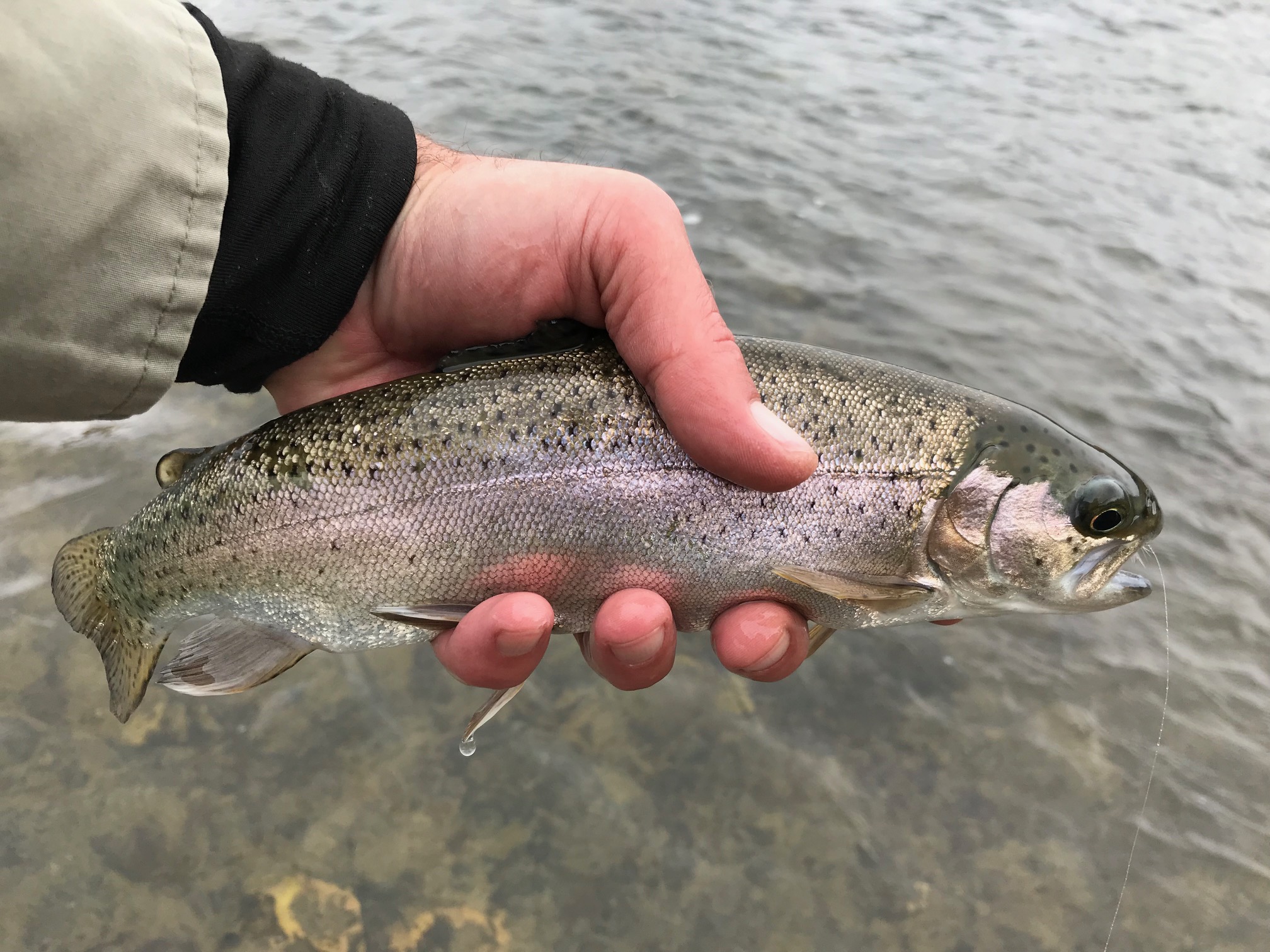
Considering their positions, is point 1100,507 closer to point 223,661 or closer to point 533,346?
point 533,346

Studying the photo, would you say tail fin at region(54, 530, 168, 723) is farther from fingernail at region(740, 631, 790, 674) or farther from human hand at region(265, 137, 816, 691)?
fingernail at region(740, 631, 790, 674)

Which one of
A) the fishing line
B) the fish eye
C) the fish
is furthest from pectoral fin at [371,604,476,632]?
the fishing line

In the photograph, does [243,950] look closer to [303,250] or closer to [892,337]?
[303,250]

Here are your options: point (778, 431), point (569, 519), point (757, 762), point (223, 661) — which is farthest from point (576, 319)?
point (757, 762)

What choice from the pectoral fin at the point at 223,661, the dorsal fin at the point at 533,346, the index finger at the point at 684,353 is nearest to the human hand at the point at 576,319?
the index finger at the point at 684,353

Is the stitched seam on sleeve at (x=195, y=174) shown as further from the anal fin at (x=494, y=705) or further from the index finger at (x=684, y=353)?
the anal fin at (x=494, y=705)

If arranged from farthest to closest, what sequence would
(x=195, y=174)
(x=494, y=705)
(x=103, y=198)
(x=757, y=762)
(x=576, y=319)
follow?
(x=757, y=762) < (x=576, y=319) < (x=494, y=705) < (x=195, y=174) < (x=103, y=198)

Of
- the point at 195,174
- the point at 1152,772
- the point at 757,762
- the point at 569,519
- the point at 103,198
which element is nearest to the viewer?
the point at 103,198
